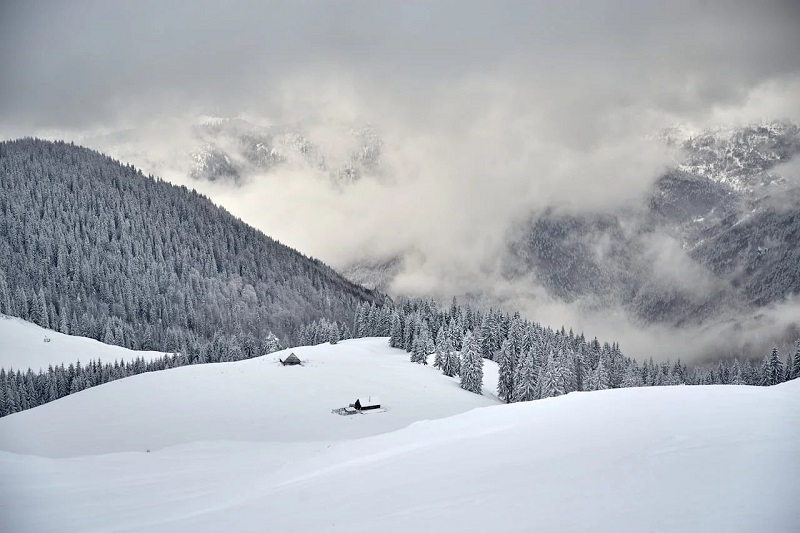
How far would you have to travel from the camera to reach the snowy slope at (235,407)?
50.6 metres

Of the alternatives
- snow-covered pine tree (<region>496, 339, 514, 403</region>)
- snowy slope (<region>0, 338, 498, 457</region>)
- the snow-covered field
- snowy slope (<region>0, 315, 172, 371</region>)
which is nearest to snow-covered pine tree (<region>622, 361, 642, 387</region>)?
snow-covered pine tree (<region>496, 339, 514, 403</region>)

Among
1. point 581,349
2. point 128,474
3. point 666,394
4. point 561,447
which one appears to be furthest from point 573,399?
point 581,349

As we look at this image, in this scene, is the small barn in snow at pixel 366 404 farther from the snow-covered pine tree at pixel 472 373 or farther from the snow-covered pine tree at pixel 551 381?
the snow-covered pine tree at pixel 551 381

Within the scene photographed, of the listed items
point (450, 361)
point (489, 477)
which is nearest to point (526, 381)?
point (450, 361)

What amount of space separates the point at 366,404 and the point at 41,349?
314 feet

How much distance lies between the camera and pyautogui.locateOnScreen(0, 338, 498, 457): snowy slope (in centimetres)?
5062

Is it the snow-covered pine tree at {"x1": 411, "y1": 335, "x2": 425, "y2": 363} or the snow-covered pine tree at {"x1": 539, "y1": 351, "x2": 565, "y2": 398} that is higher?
the snow-covered pine tree at {"x1": 411, "y1": 335, "x2": 425, "y2": 363}

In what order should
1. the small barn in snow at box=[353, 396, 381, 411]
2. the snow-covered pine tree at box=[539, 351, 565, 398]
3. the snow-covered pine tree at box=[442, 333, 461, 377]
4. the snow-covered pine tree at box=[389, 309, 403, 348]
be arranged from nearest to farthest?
the small barn in snow at box=[353, 396, 381, 411]
the snow-covered pine tree at box=[539, 351, 565, 398]
the snow-covered pine tree at box=[442, 333, 461, 377]
the snow-covered pine tree at box=[389, 309, 403, 348]

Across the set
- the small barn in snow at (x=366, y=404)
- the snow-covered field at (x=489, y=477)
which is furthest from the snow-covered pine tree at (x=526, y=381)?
the snow-covered field at (x=489, y=477)

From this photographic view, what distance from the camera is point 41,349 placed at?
123 m

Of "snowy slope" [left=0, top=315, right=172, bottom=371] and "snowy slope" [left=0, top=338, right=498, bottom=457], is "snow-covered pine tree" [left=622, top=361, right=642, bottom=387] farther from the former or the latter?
"snowy slope" [left=0, top=315, right=172, bottom=371]

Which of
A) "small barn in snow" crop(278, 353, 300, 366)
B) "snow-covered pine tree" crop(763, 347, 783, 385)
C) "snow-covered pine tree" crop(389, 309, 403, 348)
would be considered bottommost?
"snow-covered pine tree" crop(763, 347, 783, 385)

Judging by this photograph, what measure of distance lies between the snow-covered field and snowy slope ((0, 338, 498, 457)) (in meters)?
3.87

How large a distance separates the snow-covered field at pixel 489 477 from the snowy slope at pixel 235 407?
3.87 meters
